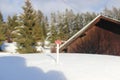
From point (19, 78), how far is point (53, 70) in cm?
103

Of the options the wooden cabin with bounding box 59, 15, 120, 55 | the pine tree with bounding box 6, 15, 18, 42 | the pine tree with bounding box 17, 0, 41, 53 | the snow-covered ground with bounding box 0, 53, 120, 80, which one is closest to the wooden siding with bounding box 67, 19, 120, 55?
the wooden cabin with bounding box 59, 15, 120, 55

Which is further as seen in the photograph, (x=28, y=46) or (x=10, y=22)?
(x=10, y=22)

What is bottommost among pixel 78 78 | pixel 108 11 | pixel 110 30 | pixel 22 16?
pixel 78 78

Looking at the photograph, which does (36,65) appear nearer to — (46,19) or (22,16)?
(22,16)

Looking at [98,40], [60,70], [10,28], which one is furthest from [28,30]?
[10,28]

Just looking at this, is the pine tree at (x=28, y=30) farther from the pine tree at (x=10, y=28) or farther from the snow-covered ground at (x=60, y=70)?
the pine tree at (x=10, y=28)

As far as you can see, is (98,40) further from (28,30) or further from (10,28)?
(10,28)

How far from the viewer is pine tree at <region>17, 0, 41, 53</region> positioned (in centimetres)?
3656

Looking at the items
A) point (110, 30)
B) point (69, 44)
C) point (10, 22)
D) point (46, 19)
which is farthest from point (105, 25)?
point (46, 19)

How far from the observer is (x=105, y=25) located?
74.8 feet

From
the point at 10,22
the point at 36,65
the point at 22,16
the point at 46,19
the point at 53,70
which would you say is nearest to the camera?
the point at 53,70

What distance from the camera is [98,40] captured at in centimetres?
2278

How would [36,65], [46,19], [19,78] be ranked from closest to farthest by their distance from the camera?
[19,78] → [36,65] → [46,19]

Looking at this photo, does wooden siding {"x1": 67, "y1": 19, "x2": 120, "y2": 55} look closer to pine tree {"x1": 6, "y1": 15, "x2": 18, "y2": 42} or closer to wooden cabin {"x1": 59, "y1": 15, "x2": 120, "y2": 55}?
wooden cabin {"x1": 59, "y1": 15, "x2": 120, "y2": 55}
